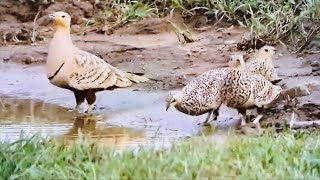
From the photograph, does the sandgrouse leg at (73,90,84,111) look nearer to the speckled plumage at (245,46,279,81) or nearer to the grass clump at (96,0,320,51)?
the speckled plumage at (245,46,279,81)

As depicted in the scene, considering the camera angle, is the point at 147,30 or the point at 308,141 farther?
the point at 147,30

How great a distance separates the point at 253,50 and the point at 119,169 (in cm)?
475

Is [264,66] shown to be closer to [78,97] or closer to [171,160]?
[78,97]

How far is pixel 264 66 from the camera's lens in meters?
7.44

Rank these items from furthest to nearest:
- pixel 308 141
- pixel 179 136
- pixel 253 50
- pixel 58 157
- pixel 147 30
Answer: pixel 147 30
pixel 253 50
pixel 179 136
pixel 308 141
pixel 58 157

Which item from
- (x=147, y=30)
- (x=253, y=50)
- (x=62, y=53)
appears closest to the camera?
(x=62, y=53)

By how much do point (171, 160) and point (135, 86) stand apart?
11.6 ft

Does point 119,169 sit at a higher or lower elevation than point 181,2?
lower

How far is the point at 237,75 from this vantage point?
6.82 m

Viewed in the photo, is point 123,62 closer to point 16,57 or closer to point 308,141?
point 16,57

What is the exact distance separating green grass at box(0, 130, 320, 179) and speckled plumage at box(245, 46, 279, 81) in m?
2.09

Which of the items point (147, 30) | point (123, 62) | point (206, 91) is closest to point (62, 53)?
point (206, 91)

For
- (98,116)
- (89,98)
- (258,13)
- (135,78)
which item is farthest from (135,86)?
(258,13)

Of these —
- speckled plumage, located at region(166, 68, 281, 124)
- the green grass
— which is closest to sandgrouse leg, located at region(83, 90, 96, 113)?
speckled plumage, located at region(166, 68, 281, 124)
